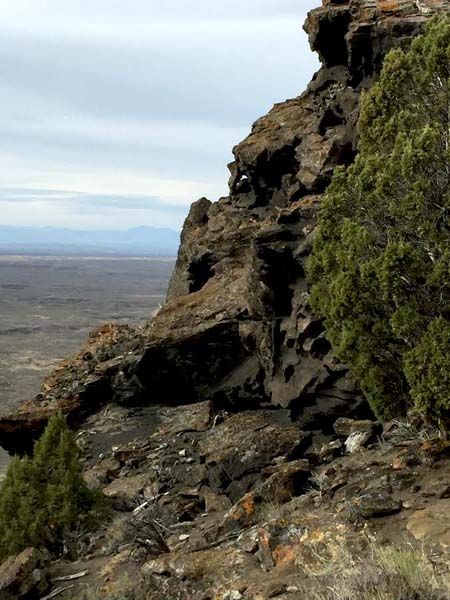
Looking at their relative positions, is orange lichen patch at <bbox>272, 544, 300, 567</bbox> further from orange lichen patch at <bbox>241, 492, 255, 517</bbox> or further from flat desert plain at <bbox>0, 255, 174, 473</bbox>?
flat desert plain at <bbox>0, 255, 174, 473</bbox>

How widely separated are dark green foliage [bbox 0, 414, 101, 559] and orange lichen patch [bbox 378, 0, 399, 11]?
58.1ft

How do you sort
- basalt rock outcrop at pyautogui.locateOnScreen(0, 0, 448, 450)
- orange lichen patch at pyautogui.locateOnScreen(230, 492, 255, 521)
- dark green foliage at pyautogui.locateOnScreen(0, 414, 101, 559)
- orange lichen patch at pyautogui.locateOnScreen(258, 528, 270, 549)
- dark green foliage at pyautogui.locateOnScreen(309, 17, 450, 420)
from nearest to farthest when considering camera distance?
orange lichen patch at pyautogui.locateOnScreen(258, 528, 270, 549)
dark green foliage at pyautogui.locateOnScreen(309, 17, 450, 420)
orange lichen patch at pyautogui.locateOnScreen(230, 492, 255, 521)
dark green foliage at pyautogui.locateOnScreen(0, 414, 101, 559)
basalt rock outcrop at pyautogui.locateOnScreen(0, 0, 448, 450)

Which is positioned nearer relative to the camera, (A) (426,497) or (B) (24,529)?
(A) (426,497)

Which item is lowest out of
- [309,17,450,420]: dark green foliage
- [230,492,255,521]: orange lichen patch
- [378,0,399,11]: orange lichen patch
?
[230,492,255,521]: orange lichen patch

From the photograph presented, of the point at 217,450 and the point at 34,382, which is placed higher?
the point at 217,450

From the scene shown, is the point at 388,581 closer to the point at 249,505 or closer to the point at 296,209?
the point at 249,505

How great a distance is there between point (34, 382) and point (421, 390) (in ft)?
183

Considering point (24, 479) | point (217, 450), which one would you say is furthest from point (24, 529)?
point (217, 450)

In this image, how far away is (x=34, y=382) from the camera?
6209 cm

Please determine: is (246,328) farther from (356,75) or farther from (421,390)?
(421,390)

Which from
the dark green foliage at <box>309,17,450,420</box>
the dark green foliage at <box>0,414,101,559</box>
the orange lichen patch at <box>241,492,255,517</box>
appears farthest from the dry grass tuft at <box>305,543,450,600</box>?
the dark green foliage at <box>0,414,101,559</box>

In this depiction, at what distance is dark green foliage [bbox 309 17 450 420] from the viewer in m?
10.9

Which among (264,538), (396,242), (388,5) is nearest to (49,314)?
(388,5)

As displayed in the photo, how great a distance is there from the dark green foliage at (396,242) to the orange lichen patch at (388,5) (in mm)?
11486
